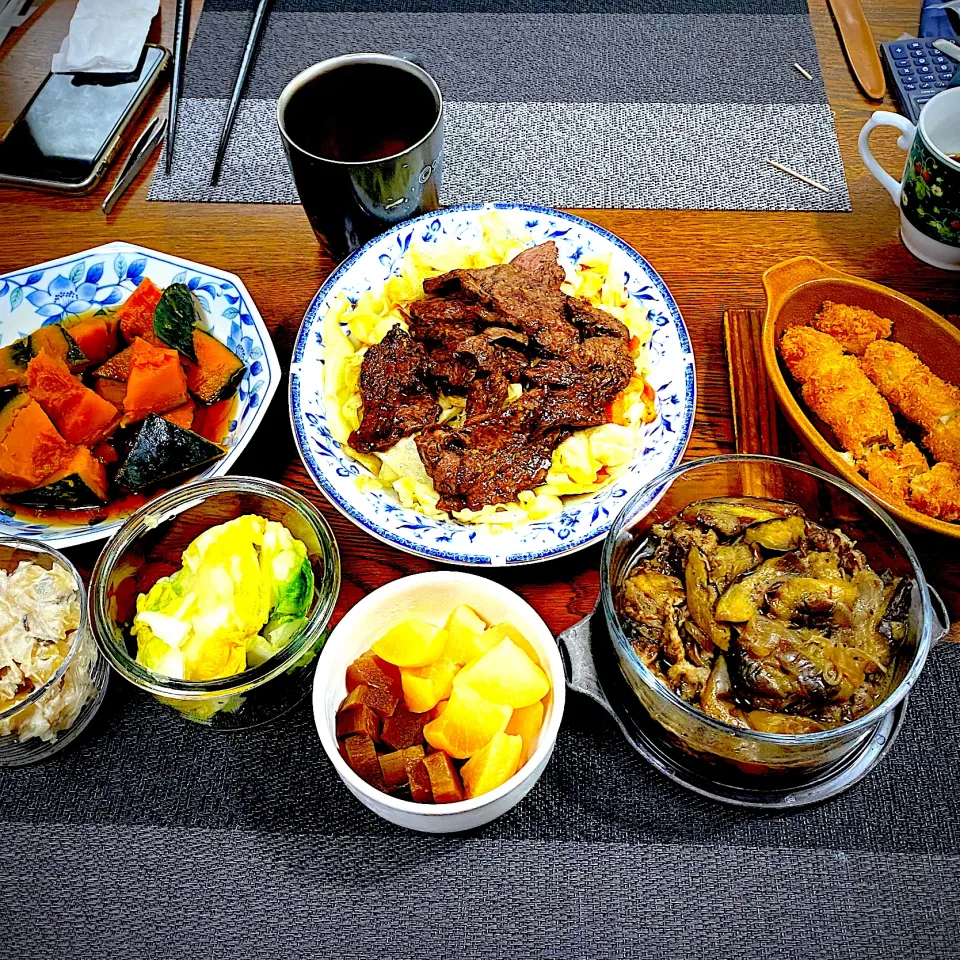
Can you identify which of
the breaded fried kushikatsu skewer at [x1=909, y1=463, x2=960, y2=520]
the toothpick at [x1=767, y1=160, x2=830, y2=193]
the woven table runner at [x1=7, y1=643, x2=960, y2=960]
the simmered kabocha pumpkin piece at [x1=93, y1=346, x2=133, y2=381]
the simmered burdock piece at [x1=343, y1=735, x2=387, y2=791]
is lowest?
the woven table runner at [x1=7, y1=643, x2=960, y2=960]

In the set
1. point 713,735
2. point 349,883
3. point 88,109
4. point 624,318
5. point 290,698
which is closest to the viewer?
point 713,735

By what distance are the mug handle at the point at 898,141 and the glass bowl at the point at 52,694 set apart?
178cm

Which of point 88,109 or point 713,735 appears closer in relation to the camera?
point 713,735

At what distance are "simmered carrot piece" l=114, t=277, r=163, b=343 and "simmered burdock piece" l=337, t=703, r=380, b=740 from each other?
84cm

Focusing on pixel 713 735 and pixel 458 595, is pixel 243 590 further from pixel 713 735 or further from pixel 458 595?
pixel 713 735

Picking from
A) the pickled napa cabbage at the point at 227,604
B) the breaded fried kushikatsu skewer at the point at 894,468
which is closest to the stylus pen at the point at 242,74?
the pickled napa cabbage at the point at 227,604

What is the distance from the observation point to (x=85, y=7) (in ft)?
7.56

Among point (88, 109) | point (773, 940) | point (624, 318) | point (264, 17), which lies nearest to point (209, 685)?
point (773, 940)

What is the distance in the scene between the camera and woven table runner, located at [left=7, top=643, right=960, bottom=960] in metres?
1.24

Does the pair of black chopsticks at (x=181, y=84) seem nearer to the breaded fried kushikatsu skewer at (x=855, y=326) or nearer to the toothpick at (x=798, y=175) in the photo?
the toothpick at (x=798, y=175)

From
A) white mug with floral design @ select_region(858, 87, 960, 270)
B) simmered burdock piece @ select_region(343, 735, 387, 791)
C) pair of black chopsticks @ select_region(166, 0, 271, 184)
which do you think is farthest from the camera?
pair of black chopsticks @ select_region(166, 0, 271, 184)

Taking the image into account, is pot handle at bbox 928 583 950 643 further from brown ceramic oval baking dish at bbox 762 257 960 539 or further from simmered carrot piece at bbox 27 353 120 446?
simmered carrot piece at bbox 27 353 120 446

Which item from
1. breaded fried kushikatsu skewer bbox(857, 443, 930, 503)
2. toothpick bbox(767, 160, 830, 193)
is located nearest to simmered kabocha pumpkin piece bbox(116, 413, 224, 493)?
breaded fried kushikatsu skewer bbox(857, 443, 930, 503)

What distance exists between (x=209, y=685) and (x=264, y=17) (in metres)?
1.96
